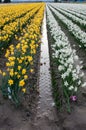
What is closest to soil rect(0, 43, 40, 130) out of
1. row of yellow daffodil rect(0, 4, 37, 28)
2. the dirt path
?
the dirt path

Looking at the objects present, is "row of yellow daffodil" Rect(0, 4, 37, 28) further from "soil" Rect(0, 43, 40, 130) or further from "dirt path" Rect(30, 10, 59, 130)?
"soil" Rect(0, 43, 40, 130)

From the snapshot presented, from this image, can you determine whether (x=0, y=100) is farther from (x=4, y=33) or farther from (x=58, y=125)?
(x=4, y=33)

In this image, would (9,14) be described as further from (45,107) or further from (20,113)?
(20,113)

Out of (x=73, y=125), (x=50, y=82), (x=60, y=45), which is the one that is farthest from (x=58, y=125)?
(x=60, y=45)

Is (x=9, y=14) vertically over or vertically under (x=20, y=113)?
under

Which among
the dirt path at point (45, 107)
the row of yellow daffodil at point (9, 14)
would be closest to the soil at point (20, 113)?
the dirt path at point (45, 107)

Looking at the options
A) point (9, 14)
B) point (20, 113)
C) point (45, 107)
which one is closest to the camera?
point (20, 113)

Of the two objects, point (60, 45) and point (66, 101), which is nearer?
point (66, 101)

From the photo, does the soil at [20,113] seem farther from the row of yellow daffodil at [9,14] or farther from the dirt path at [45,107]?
the row of yellow daffodil at [9,14]

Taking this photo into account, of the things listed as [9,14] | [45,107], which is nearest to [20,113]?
[45,107]

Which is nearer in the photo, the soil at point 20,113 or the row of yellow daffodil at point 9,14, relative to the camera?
the soil at point 20,113

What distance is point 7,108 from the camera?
640 centimetres

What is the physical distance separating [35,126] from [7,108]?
92 cm

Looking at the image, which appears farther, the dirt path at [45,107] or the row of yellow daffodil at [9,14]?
the row of yellow daffodil at [9,14]
